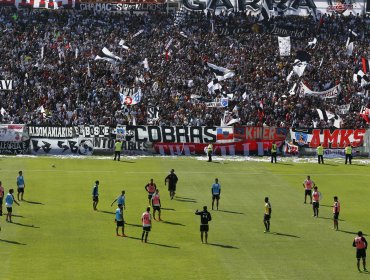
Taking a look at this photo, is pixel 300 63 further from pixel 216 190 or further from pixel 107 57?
pixel 216 190

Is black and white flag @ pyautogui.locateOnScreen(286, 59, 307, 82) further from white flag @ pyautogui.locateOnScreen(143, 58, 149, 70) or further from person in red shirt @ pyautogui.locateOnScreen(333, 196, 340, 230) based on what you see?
person in red shirt @ pyautogui.locateOnScreen(333, 196, 340, 230)

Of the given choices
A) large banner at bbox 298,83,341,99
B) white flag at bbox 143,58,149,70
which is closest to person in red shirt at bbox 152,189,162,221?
large banner at bbox 298,83,341,99

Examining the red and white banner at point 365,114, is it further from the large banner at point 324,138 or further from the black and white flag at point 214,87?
the black and white flag at point 214,87

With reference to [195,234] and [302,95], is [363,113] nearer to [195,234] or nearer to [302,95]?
[302,95]

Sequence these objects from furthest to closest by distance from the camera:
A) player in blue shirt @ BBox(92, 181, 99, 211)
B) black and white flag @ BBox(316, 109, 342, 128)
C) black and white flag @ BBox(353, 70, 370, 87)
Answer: black and white flag @ BBox(353, 70, 370, 87), black and white flag @ BBox(316, 109, 342, 128), player in blue shirt @ BBox(92, 181, 99, 211)

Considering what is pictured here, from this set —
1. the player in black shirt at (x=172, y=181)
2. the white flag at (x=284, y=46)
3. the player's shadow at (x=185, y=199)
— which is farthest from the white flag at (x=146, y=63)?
the player in black shirt at (x=172, y=181)

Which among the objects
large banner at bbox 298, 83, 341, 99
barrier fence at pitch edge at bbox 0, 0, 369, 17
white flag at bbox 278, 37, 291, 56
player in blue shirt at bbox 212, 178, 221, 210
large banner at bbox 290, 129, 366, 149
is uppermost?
barrier fence at pitch edge at bbox 0, 0, 369, 17

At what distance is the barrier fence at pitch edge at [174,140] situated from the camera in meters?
76.1

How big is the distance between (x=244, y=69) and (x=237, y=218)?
41.0 meters

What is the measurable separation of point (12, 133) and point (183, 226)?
101ft

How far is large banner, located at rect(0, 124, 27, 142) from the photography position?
7538 centimetres

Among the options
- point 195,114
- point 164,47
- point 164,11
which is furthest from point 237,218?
point 164,11

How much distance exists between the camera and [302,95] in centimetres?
8619

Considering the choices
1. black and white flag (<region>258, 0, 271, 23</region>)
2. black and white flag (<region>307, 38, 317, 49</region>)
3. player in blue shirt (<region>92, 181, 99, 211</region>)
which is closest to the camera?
player in blue shirt (<region>92, 181, 99, 211</region>)
